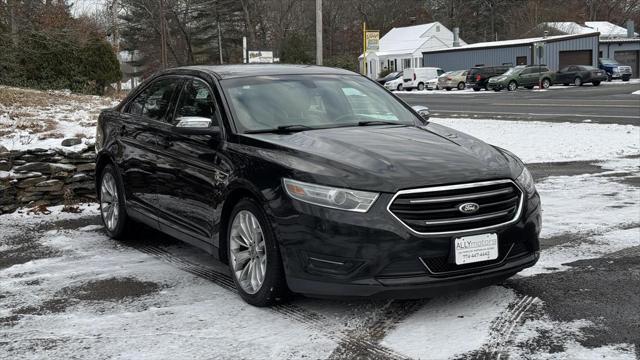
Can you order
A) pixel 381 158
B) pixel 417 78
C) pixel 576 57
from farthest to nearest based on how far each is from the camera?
pixel 576 57
pixel 417 78
pixel 381 158

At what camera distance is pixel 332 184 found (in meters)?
4.16

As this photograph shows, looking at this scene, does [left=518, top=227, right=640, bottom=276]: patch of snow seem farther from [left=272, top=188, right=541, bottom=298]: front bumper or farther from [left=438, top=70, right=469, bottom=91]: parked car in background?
[left=438, top=70, right=469, bottom=91]: parked car in background

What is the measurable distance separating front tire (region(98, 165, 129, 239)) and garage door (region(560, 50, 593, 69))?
2043 inches

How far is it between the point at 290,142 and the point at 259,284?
3.17ft

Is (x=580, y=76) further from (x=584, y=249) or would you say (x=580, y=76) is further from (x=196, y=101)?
(x=196, y=101)

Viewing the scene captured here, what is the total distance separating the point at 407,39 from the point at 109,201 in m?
68.4

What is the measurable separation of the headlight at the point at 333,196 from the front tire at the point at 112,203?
289cm

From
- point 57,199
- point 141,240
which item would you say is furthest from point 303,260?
point 57,199

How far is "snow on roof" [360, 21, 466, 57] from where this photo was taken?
7044 centimetres

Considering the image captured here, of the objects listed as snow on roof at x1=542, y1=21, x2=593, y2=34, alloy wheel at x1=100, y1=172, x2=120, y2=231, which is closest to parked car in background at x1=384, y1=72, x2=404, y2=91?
snow on roof at x1=542, y1=21, x2=593, y2=34

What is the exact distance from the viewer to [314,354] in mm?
3846

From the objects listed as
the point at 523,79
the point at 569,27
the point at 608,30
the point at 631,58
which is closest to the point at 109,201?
the point at 523,79

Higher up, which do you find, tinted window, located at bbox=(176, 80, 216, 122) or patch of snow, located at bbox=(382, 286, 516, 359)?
tinted window, located at bbox=(176, 80, 216, 122)

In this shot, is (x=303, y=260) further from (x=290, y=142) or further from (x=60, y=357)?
(x=60, y=357)
